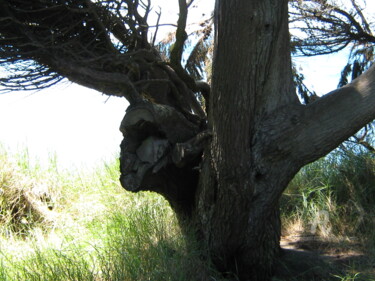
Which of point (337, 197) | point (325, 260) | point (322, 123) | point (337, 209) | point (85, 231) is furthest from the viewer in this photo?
point (337, 197)

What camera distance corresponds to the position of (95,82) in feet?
12.0

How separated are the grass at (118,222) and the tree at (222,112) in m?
0.44

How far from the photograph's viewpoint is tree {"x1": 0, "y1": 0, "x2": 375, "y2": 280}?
10.3ft

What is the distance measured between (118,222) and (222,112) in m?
1.95

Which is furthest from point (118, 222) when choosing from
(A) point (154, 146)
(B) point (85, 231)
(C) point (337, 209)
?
(C) point (337, 209)

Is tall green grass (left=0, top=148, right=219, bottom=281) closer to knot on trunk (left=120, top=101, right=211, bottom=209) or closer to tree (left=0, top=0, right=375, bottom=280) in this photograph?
tree (left=0, top=0, right=375, bottom=280)

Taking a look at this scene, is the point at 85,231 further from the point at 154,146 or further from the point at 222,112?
the point at 222,112

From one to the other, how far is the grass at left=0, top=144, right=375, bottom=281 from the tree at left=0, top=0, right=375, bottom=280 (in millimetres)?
444

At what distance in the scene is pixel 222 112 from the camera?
3.21m

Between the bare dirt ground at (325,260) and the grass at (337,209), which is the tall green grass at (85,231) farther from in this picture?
the grass at (337,209)

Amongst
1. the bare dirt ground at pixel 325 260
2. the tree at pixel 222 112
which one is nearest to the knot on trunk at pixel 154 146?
the tree at pixel 222 112

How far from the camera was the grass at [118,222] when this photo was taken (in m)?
3.50

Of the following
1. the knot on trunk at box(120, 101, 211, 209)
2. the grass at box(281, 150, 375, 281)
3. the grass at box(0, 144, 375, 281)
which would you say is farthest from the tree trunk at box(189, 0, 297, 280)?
the grass at box(281, 150, 375, 281)

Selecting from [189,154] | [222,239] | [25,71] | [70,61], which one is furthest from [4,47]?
[222,239]
